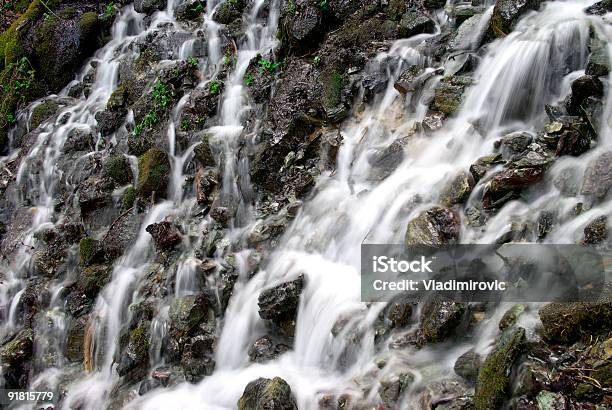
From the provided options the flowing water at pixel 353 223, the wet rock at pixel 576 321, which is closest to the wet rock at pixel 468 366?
the flowing water at pixel 353 223

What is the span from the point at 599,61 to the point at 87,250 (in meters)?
8.50

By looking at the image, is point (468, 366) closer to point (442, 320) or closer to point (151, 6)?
point (442, 320)

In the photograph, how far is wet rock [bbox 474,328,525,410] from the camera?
381 cm

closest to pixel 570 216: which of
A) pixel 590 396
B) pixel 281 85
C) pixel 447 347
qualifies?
pixel 447 347

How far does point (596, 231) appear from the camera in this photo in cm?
468

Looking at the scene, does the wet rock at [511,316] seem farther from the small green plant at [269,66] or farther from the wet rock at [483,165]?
the small green plant at [269,66]

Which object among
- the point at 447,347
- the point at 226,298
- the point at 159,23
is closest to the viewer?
the point at 447,347

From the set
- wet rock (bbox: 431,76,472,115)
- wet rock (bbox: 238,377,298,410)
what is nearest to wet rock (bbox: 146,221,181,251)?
wet rock (bbox: 238,377,298,410)

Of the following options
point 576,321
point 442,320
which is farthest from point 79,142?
point 576,321

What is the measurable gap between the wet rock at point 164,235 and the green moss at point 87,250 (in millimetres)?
1502

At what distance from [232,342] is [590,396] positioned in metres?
4.31

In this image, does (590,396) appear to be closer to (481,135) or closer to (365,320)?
(365,320)

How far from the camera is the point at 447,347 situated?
16.1 ft

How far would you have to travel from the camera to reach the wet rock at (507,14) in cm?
768
